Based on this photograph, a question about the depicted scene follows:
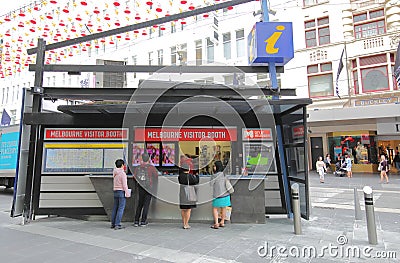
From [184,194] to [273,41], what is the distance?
467 cm

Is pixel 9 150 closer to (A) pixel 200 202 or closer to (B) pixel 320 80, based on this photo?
(A) pixel 200 202

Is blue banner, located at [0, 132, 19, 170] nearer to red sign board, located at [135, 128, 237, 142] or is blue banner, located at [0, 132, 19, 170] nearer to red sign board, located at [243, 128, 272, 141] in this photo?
red sign board, located at [135, 128, 237, 142]

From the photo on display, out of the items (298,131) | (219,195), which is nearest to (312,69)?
(298,131)

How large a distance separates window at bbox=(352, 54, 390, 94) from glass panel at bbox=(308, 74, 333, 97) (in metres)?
1.75

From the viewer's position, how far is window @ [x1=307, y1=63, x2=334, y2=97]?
21.4m

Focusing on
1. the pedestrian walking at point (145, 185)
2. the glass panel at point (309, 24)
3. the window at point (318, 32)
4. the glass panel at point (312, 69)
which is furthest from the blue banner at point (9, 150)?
the glass panel at point (309, 24)

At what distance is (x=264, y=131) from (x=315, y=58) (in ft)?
55.8

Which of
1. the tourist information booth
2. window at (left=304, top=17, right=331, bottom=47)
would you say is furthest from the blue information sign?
window at (left=304, top=17, right=331, bottom=47)

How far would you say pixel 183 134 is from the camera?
26.4 feet

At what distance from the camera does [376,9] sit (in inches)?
803

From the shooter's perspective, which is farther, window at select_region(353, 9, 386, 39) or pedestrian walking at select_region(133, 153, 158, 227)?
window at select_region(353, 9, 386, 39)

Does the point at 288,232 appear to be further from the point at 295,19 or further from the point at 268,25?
the point at 295,19

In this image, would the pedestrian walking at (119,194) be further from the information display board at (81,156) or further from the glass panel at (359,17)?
the glass panel at (359,17)

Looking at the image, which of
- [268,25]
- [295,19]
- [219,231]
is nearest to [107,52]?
[295,19]
